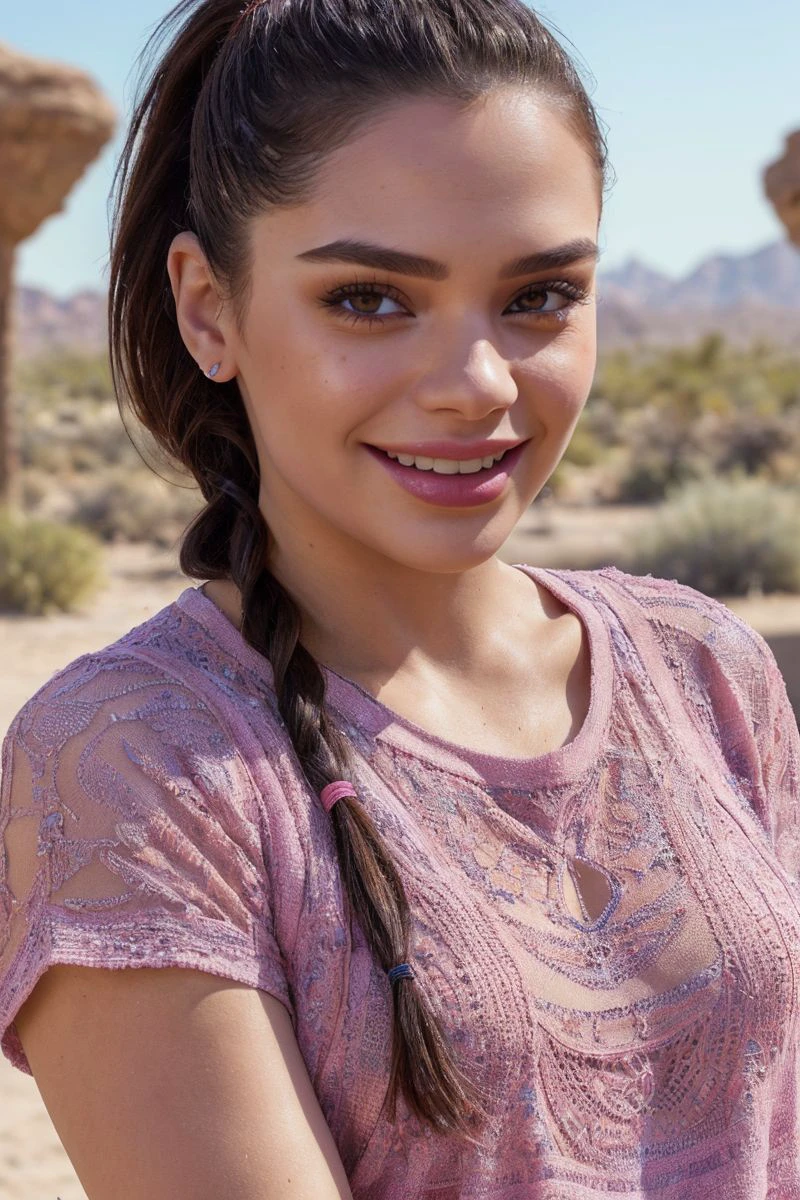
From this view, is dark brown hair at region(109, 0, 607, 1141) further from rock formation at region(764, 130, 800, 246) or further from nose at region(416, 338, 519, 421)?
rock formation at region(764, 130, 800, 246)

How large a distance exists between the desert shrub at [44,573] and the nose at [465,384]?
11118mm

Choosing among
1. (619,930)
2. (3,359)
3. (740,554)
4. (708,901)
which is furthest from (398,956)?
(3,359)

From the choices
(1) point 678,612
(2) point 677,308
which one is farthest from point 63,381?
(2) point 677,308

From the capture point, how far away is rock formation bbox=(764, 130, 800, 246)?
985cm

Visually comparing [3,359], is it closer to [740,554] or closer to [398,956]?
[740,554]

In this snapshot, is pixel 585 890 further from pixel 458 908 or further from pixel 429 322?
pixel 429 322

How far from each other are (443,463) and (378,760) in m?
0.35

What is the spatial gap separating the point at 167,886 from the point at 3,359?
1414 centimetres

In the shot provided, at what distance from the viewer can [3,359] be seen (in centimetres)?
1472

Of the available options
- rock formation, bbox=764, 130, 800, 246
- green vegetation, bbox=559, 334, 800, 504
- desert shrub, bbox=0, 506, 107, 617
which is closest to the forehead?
rock formation, bbox=764, 130, 800, 246

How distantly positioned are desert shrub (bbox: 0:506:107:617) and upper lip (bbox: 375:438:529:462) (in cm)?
1108

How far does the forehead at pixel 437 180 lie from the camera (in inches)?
61.0

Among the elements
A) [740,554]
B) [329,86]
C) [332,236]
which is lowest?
[740,554]

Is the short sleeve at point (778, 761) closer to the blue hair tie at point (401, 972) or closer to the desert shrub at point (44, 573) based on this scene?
the blue hair tie at point (401, 972)
